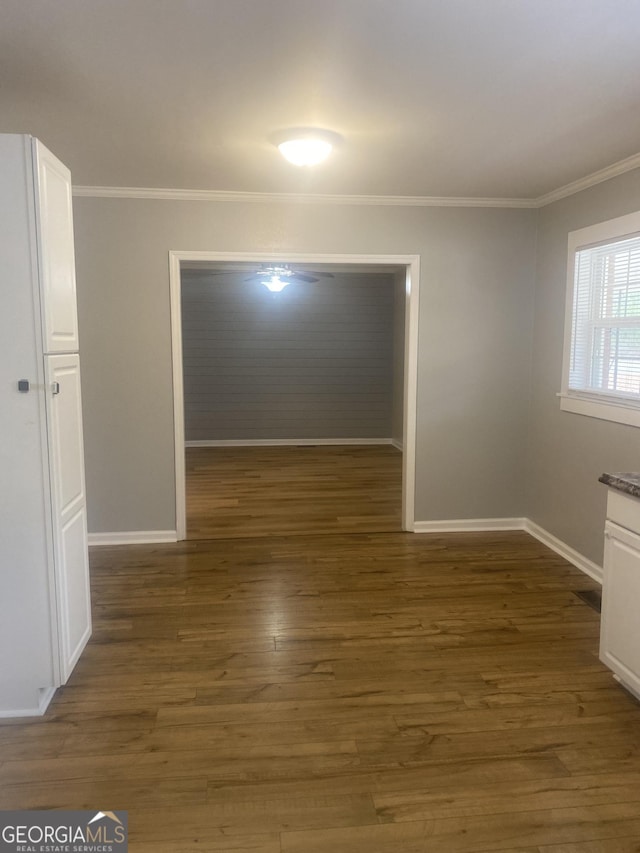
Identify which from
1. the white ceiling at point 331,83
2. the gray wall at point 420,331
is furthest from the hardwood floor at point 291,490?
the white ceiling at point 331,83

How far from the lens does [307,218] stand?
14.5 ft

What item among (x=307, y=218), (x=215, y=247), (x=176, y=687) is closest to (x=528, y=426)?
(x=307, y=218)

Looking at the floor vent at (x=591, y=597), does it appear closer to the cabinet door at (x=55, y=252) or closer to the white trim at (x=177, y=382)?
the white trim at (x=177, y=382)

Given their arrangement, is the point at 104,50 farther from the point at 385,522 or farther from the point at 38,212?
the point at 385,522

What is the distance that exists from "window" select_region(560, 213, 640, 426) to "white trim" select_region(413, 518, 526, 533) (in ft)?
3.72

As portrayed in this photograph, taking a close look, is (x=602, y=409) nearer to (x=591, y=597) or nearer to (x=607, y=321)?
(x=607, y=321)

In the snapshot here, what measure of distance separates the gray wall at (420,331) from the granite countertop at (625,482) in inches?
80.6

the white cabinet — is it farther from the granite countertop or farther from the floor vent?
the floor vent

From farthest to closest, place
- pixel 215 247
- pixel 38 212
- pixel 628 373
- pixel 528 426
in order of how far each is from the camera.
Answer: pixel 528 426, pixel 215 247, pixel 628 373, pixel 38 212

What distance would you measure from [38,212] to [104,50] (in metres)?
0.62

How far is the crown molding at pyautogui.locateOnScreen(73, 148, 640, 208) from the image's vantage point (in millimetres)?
4156

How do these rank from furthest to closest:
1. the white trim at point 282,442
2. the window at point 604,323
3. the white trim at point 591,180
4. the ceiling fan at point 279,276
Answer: the white trim at point 282,442 < the ceiling fan at point 279,276 < the window at point 604,323 < the white trim at point 591,180
